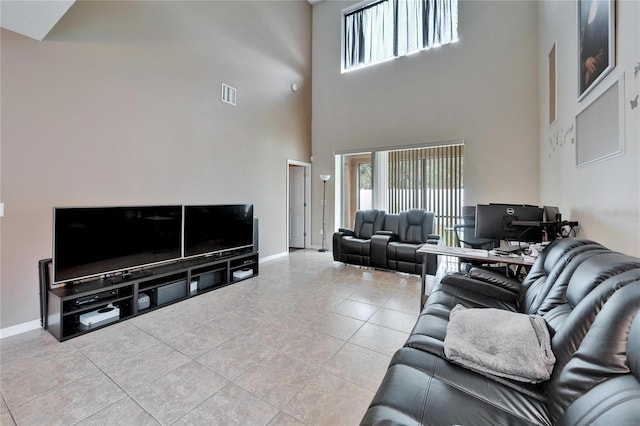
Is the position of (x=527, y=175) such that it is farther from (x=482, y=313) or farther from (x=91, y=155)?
(x=91, y=155)

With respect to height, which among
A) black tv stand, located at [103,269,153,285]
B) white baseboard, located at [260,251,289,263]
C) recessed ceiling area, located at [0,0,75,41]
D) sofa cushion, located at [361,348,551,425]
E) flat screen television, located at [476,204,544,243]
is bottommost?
white baseboard, located at [260,251,289,263]

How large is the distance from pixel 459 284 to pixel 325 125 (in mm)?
4915

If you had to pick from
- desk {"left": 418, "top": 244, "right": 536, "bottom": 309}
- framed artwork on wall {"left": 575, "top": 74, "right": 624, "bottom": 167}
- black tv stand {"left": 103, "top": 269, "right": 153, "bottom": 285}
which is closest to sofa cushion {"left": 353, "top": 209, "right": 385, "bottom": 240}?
desk {"left": 418, "top": 244, "right": 536, "bottom": 309}

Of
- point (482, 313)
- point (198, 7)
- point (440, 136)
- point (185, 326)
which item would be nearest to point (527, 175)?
point (440, 136)

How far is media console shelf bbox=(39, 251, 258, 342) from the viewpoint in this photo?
2.40m

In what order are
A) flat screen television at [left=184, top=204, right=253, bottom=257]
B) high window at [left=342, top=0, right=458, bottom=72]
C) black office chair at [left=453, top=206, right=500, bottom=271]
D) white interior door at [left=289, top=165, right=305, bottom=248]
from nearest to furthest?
flat screen television at [left=184, top=204, right=253, bottom=257] < black office chair at [left=453, top=206, right=500, bottom=271] < high window at [left=342, top=0, right=458, bottom=72] < white interior door at [left=289, top=165, right=305, bottom=248]

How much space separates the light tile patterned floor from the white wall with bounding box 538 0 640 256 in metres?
1.71

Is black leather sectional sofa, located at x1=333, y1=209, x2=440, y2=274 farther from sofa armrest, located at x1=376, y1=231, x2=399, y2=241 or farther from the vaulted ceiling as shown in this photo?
the vaulted ceiling

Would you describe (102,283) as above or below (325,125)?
below

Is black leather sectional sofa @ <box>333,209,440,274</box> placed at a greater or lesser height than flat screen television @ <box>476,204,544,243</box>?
lesser

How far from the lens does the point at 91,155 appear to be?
2902 millimetres

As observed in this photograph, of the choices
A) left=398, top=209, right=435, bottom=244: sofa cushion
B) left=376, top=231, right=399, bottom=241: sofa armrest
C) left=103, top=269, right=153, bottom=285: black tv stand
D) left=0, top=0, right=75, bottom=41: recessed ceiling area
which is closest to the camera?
left=0, top=0, right=75, bottom=41: recessed ceiling area

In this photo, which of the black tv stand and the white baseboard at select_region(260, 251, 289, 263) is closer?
the black tv stand

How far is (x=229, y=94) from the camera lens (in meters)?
4.45
